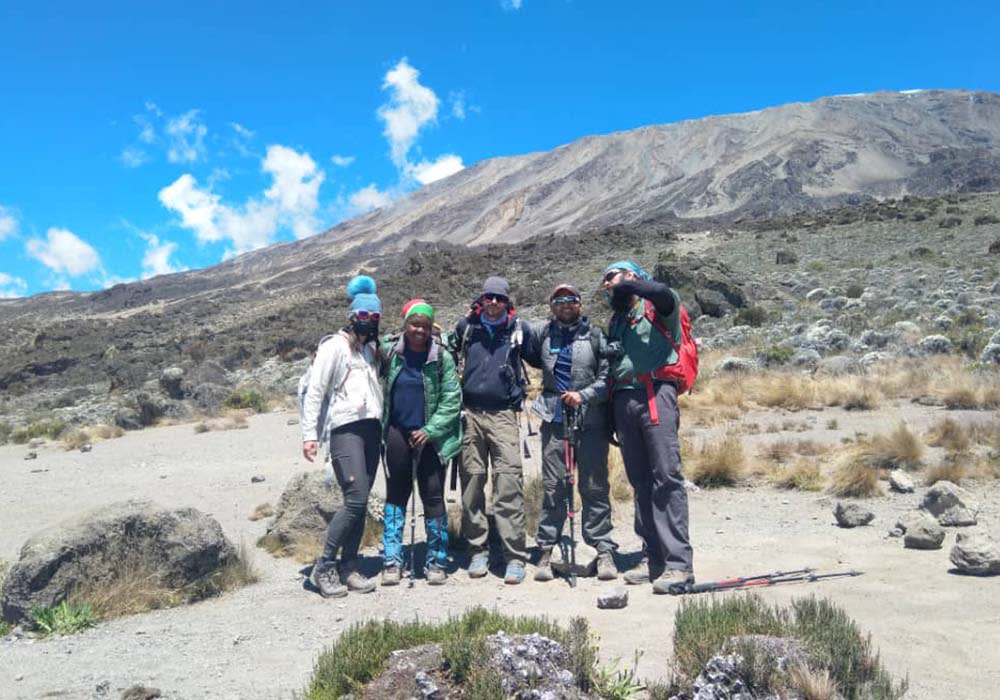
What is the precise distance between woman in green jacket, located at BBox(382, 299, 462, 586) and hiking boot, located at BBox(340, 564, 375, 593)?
13 cm

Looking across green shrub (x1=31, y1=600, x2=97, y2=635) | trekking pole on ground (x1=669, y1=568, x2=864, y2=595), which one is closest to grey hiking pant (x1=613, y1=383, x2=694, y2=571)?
trekking pole on ground (x1=669, y1=568, x2=864, y2=595)

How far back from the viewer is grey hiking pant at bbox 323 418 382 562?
14.8 feet

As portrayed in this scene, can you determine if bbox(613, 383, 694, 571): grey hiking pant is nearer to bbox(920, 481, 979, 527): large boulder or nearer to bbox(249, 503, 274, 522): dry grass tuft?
bbox(920, 481, 979, 527): large boulder

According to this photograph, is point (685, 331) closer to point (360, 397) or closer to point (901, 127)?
point (360, 397)

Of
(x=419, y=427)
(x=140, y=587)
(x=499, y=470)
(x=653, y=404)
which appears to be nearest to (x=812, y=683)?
(x=653, y=404)

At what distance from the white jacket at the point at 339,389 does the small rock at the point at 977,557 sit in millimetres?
3449

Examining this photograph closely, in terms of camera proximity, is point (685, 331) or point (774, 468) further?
point (774, 468)

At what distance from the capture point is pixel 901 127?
A: 10681 cm

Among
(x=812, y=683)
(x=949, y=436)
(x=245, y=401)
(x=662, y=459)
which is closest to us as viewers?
(x=812, y=683)

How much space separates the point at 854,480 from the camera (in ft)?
20.5

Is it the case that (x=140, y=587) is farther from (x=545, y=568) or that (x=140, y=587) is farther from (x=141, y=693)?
(x=545, y=568)

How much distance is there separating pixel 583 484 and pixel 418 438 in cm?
107

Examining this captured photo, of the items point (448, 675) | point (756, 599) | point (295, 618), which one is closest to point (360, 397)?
point (295, 618)

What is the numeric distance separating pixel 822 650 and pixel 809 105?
12918 centimetres
